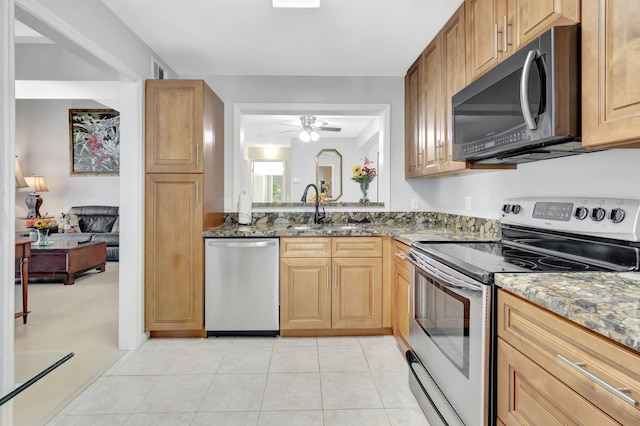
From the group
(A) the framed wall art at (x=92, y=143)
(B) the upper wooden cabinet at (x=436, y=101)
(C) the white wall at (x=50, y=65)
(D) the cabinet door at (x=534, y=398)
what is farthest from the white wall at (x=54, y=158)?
(D) the cabinet door at (x=534, y=398)

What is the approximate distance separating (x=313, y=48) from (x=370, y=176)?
4.65 feet

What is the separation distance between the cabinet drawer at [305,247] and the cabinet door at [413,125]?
1.02m

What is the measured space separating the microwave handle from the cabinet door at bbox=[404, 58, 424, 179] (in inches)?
60.6

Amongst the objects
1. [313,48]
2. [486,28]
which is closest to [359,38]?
[313,48]

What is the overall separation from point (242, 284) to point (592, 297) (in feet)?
7.71

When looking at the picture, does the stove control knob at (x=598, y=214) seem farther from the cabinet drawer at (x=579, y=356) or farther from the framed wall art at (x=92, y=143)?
the framed wall art at (x=92, y=143)

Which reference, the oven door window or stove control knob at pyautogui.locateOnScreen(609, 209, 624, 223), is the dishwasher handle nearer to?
the oven door window

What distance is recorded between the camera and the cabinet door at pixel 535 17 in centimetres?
125

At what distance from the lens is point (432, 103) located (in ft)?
8.62

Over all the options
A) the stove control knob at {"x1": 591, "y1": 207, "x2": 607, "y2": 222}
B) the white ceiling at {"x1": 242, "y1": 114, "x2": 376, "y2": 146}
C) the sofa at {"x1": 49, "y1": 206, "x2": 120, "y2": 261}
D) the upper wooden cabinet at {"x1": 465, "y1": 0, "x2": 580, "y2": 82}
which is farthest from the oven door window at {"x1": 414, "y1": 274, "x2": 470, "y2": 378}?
the sofa at {"x1": 49, "y1": 206, "x2": 120, "y2": 261}

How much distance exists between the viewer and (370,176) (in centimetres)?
368

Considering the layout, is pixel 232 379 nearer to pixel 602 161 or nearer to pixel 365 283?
pixel 365 283

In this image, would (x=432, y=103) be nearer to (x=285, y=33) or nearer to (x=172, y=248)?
(x=285, y=33)

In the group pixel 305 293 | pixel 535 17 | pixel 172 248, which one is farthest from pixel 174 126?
pixel 535 17
